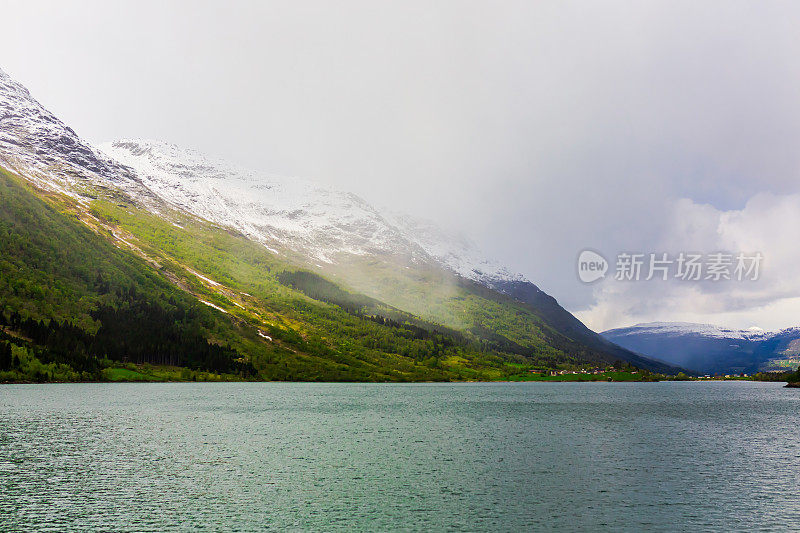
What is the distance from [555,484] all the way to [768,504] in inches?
749

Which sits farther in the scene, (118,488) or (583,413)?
(583,413)

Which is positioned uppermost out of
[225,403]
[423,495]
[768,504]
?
[768,504]

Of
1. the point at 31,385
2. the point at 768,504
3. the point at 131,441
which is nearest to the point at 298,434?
the point at 131,441

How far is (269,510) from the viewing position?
45438 millimetres

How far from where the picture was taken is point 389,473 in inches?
2373

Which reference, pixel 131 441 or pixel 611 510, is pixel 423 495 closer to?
pixel 611 510

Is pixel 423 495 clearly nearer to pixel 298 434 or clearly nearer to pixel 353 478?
pixel 353 478

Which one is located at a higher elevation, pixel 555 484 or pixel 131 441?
pixel 555 484

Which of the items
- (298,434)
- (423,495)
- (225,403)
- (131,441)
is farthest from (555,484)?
(225,403)

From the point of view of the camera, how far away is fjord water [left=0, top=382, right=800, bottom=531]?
140 ft

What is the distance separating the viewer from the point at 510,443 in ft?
270

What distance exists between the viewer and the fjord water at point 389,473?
42531 mm

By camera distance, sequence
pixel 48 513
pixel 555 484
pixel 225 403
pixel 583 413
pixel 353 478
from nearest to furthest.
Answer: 1. pixel 48 513
2. pixel 555 484
3. pixel 353 478
4. pixel 583 413
5. pixel 225 403

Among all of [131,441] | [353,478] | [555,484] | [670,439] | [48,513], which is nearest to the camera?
[48,513]
